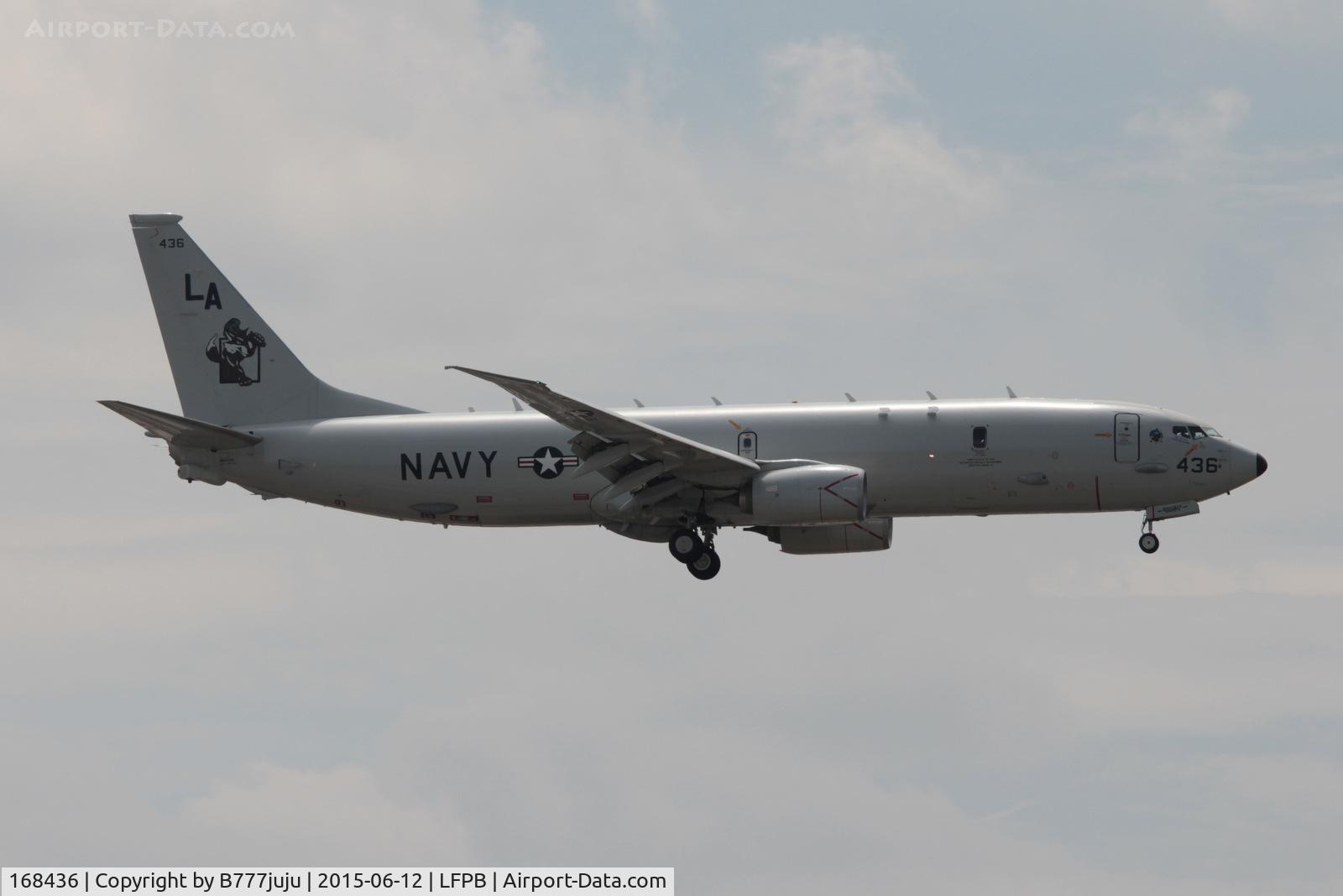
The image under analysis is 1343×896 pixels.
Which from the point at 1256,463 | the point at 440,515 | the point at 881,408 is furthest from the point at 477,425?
the point at 1256,463

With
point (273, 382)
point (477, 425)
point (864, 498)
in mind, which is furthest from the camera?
point (273, 382)

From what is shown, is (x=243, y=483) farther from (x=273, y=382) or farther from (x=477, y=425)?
(x=477, y=425)

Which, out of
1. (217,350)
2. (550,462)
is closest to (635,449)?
(550,462)

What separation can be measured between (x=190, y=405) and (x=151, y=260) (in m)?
4.75

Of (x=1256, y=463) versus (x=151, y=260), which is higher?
(x=151, y=260)

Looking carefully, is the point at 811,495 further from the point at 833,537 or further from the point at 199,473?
the point at 199,473

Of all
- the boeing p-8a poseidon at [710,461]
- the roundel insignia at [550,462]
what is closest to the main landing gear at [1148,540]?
the boeing p-8a poseidon at [710,461]

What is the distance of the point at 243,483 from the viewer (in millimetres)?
49656

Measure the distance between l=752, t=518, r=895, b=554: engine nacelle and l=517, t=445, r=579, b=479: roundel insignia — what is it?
5.87 meters

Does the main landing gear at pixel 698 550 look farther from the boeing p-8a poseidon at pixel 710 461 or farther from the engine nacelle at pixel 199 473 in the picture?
the engine nacelle at pixel 199 473

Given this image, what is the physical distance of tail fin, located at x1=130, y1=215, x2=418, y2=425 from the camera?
50875mm

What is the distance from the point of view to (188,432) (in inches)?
1905

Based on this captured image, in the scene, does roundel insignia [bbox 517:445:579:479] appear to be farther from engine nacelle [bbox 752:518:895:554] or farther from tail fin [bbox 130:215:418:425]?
engine nacelle [bbox 752:518:895:554]

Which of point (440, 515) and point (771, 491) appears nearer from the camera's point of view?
point (771, 491)
